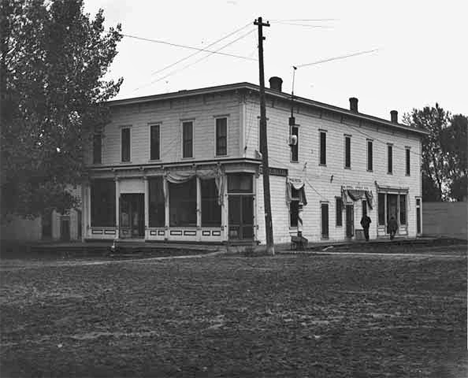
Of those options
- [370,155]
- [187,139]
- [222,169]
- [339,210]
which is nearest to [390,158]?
[370,155]

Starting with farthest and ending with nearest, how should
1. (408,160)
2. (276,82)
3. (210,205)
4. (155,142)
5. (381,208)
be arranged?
(408,160) → (381,208) → (276,82) → (155,142) → (210,205)

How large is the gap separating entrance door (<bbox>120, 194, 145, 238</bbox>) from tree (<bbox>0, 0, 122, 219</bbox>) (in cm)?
441

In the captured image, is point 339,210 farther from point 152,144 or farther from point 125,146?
point 125,146

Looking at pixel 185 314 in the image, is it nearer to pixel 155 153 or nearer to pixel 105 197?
pixel 155 153

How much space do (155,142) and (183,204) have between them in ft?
12.1

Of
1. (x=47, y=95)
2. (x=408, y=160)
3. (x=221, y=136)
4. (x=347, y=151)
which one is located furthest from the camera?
(x=408, y=160)

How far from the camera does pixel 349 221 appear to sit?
41719 mm

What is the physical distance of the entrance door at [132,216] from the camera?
1471 inches

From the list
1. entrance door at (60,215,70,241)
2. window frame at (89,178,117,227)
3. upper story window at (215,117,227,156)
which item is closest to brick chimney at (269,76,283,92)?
upper story window at (215,117,227,156)

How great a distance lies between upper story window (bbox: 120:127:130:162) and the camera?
123 feet

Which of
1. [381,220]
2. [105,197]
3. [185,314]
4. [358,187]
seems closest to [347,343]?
[185,314]

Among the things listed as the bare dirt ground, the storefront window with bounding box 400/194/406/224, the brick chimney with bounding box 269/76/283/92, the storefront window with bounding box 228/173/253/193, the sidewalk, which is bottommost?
the bare dirt ground

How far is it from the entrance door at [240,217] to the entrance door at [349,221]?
9.60 m

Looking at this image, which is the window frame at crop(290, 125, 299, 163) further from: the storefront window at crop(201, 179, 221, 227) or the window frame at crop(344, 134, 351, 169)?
the window frame at crop(344, 134, 351, 169)
